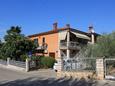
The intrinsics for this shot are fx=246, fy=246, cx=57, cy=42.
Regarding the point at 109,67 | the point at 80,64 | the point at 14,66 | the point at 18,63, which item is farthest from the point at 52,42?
the point at 109,67

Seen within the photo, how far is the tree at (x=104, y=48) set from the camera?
23.2m

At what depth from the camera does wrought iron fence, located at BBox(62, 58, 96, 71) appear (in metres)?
20.2

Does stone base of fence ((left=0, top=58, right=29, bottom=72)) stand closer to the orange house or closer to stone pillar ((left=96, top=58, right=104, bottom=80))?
the orange house

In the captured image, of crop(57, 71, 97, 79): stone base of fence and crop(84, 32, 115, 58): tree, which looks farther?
crop(84, 32, 115, 58): tree

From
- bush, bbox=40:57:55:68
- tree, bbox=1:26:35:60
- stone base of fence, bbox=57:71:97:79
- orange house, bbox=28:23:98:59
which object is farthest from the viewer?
orange house, bbox=28:23:98:59

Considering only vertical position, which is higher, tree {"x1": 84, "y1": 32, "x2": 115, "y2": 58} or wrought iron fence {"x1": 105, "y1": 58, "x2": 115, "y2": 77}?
tree {"x1": 84, "y1": 32, "x2": 115, "y2": 58}

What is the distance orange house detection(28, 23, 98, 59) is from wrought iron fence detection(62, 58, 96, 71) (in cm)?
2164

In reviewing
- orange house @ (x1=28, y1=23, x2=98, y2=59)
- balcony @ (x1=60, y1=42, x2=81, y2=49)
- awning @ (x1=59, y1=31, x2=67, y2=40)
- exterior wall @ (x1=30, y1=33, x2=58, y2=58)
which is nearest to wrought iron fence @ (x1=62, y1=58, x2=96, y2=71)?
orange house @ (x1=28, y1=23, x2=98, y2=59)

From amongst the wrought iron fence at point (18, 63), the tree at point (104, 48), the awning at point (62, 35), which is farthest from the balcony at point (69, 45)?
the tree at point (104, 48)

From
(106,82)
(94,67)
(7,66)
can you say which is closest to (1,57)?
(7,66)

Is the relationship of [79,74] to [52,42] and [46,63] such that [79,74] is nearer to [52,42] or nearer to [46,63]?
[46,63]

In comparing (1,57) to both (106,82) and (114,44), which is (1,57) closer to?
(114,44)

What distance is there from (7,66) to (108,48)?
16.7 meters

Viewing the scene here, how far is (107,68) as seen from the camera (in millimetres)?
19203
